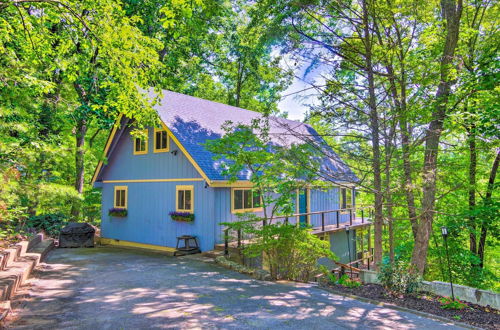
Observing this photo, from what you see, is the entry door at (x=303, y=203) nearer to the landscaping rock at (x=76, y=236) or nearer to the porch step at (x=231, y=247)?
the porch step at (x=231, y=247)

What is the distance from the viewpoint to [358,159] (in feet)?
26.7

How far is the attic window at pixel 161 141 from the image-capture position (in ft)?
43.2

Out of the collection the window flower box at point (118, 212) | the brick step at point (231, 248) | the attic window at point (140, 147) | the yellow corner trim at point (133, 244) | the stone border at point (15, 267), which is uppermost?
the attic window at point (140, 147)

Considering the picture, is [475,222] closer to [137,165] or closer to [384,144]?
[384,144]

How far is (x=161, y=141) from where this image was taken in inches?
525

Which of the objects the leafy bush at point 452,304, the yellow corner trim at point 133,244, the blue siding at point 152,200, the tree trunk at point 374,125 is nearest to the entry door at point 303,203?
the blue siding at point 152,200

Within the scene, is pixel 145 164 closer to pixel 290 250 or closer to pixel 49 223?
pixel 49 223

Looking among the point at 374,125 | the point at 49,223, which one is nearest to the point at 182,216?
the point at 374,125

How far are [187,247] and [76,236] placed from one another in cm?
544

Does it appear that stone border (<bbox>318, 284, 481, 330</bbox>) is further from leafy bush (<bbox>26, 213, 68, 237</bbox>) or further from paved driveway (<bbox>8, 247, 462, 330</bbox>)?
leafy bush (<bbox>26, 213, 68, 237</bbox>)

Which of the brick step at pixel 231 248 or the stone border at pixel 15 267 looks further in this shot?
the brick step at pixel 231 248

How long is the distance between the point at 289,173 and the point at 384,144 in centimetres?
255

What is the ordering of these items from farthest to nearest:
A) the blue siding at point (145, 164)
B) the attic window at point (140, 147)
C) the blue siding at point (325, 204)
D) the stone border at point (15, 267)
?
the blue siding at point (325, 204) → the attic window at point (140, 147) → the blue siding at point (145, 164) → the stone border at point (15, 267)

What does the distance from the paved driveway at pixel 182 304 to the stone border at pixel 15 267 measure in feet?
0.95
